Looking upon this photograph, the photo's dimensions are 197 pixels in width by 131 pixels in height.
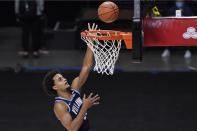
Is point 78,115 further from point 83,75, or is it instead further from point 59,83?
point 83,75

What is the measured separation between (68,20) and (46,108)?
363 inches

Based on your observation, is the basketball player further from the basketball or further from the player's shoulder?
the basketball

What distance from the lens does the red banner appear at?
7.78 metres

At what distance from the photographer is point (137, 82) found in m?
13.8

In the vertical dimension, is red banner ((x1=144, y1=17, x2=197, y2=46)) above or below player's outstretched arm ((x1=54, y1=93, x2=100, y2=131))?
above

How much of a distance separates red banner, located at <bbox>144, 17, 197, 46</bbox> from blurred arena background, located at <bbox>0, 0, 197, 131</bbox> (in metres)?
0.29

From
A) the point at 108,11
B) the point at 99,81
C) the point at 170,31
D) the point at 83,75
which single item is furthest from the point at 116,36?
the point at 99,81

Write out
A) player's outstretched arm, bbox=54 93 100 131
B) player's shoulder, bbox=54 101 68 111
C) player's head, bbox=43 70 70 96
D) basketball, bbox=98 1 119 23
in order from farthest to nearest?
basketball, bbox=98 1 119 23, player's head, bbox=43 70 70 96, player's shoulder, bbox=54 101 68 111, player's outstretched arm, bbox=54 93 100 131

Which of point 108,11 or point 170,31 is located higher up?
point 108,11

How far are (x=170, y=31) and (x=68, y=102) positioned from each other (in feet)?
6.85

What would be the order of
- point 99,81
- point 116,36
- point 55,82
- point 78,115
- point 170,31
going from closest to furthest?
point 78,115 → point 55,82 → point 116,36 → point 170,31 → point 99,81

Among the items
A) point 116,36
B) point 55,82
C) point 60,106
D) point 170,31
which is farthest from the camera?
point 170,31

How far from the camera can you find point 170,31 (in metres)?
7.89

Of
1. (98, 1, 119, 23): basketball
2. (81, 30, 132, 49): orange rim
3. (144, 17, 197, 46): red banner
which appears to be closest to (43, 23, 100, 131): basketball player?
(81, 30, 132, 49): orange rim
